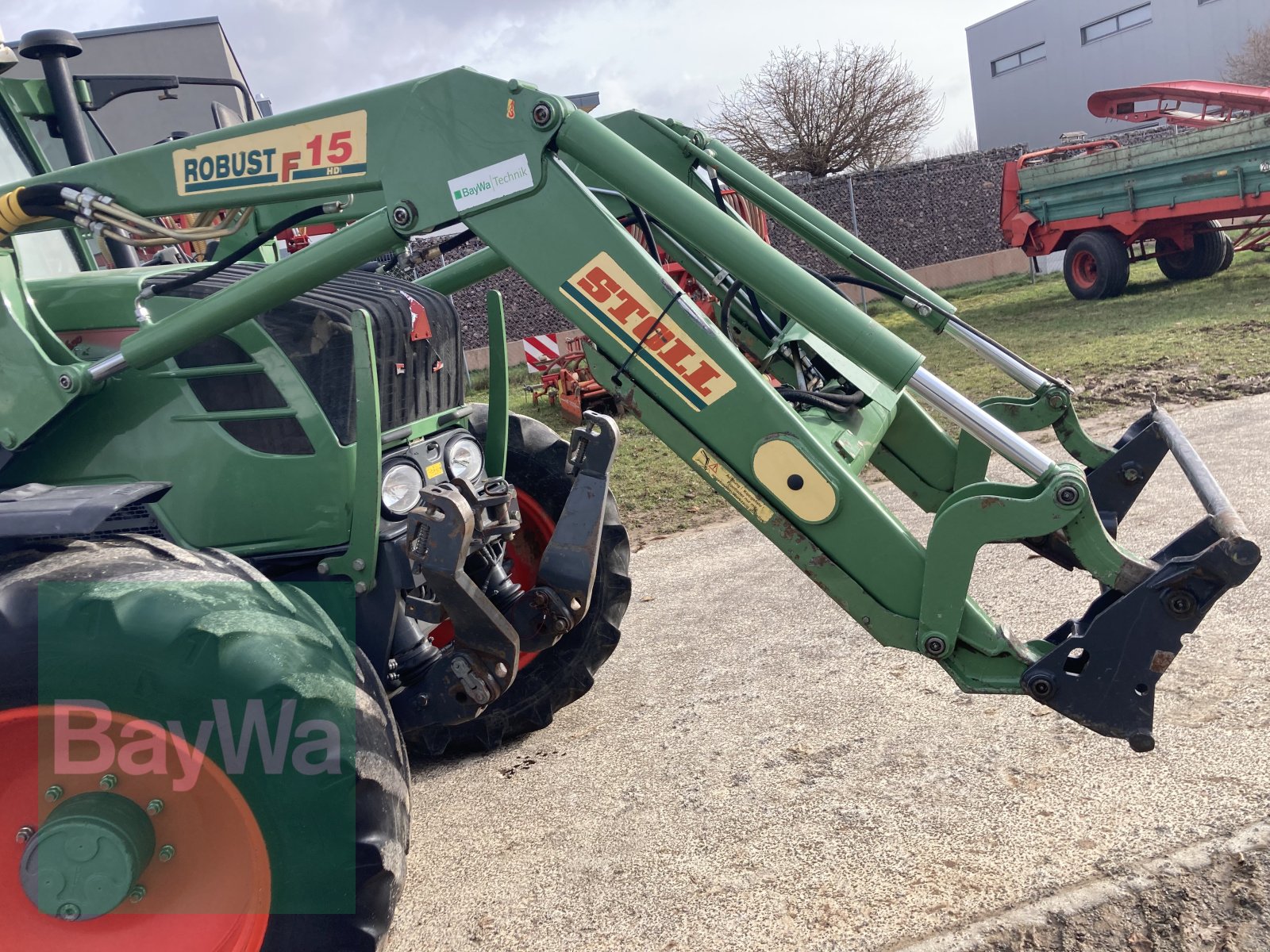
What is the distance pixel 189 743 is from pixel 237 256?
55.3 inches

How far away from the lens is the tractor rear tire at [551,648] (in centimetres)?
397

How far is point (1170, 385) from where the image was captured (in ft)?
28.5

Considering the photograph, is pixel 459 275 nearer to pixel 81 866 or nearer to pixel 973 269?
pixel 81 866

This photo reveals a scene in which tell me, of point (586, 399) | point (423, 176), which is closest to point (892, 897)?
point (423, 176)

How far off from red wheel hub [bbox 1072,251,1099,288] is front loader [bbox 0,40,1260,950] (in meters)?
12.9

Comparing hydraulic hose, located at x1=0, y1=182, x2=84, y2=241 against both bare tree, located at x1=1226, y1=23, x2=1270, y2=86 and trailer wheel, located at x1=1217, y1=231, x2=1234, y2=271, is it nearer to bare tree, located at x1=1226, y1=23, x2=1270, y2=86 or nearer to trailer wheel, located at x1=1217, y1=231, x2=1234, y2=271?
trailer wheel, located at x1=1217, y1=231, x2=1234, y2=271

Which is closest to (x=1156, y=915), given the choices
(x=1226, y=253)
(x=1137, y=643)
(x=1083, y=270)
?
(x=1137, y=643)

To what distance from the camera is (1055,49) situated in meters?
39.9

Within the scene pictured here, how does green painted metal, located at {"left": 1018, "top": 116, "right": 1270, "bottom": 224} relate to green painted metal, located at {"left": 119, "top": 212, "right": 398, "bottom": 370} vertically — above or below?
below

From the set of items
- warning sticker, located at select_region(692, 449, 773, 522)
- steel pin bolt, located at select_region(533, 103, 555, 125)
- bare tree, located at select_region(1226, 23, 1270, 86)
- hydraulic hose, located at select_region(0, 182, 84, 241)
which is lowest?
warning sticker, located at select_region(692, 449, 773, 522)

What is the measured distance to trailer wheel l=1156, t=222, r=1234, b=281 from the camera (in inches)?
585

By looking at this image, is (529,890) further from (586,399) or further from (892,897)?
(586,399)

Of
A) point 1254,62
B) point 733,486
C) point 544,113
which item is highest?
point 1254,62

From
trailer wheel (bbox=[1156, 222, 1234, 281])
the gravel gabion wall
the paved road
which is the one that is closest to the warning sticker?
the paved road
